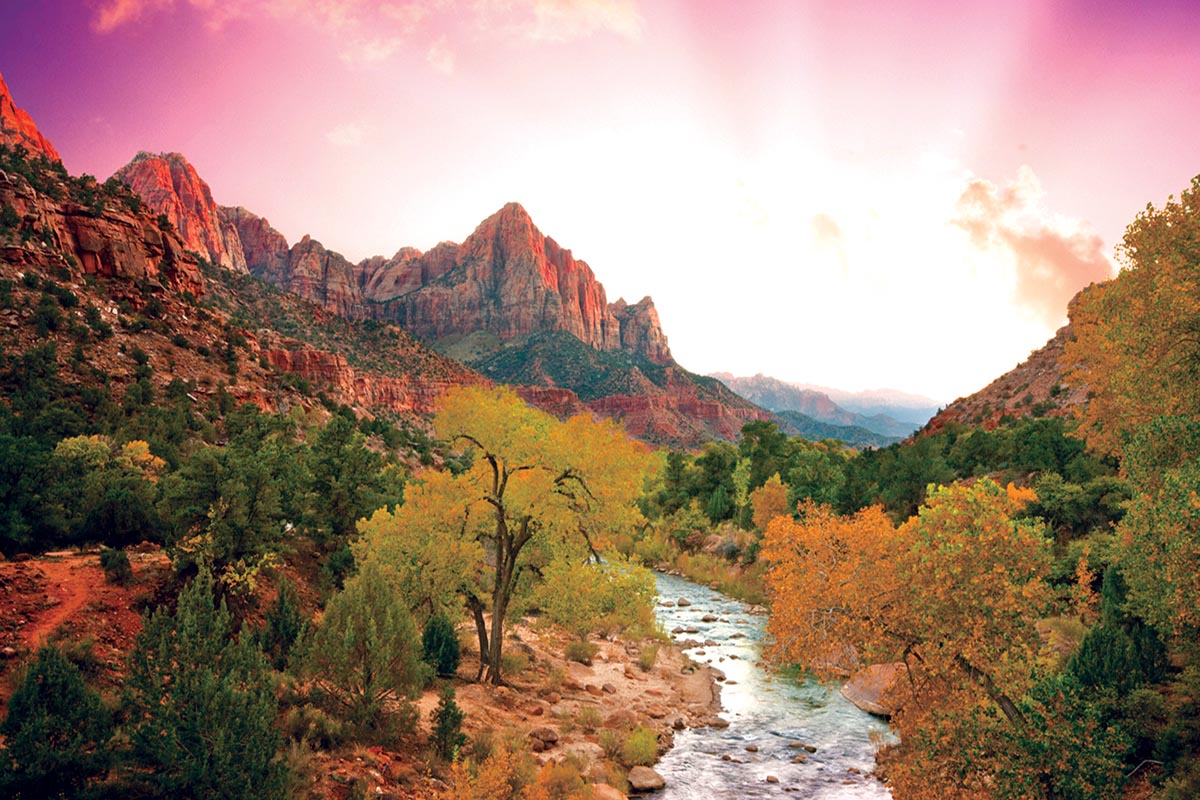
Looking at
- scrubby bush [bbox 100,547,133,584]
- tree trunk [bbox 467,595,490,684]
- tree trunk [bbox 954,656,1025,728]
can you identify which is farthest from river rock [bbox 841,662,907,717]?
scrubby bush [bbox 100,547,133,584]

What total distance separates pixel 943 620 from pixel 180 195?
24035 centimetres

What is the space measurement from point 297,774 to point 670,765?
1128 cm

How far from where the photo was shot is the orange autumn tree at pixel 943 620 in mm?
10422

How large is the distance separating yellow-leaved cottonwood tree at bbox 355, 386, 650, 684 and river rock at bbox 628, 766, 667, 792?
576cm

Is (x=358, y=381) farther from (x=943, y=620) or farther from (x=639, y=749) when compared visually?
(x=943, y=620)

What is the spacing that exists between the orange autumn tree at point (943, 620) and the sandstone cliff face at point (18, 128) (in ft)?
379

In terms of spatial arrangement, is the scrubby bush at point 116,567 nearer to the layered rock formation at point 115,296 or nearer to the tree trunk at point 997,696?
the tree trunk at point 997,696

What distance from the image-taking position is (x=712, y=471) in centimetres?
7169

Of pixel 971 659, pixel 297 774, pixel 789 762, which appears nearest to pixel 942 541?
pixel 971 659

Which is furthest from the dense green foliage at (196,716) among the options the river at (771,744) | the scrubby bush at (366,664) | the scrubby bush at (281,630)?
the river at (771,744)

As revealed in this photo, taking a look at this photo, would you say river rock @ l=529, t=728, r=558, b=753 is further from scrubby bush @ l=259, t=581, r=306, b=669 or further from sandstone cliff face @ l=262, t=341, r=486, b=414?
sandstone cliff face @ l=262, t=341, r=486, b=414

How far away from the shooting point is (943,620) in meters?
10.8

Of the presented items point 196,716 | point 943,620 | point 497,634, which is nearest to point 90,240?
point 497,634

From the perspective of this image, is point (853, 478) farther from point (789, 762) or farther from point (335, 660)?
point (335, 660)
